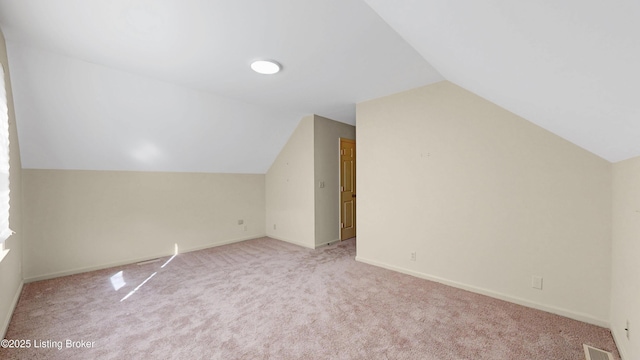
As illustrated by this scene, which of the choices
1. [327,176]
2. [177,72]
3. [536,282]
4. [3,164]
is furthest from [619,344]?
[3,164]

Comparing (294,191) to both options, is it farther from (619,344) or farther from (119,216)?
(619,344)

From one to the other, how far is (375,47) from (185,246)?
13.9 ft

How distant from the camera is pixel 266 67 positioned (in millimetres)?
2527

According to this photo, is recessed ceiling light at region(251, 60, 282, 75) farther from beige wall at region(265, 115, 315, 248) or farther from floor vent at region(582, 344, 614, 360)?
floor vent at region(582, 344, 614, 360)

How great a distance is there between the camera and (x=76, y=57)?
7.96 feet

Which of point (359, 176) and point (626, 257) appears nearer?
point (626, 257)

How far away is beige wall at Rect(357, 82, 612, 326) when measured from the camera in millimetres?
2217

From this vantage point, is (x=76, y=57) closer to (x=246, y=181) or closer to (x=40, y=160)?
(x=40, y=160)

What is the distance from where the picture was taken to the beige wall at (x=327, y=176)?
461 cm

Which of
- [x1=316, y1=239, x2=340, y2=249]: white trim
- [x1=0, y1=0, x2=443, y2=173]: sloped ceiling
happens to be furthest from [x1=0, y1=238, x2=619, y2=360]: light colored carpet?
[x1=0, y1=0, x2=443, y2=173]: sloped ceiling

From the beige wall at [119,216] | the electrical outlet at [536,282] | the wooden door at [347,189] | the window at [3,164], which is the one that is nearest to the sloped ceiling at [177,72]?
the beige wall at [119,216]

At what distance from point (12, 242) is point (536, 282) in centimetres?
516

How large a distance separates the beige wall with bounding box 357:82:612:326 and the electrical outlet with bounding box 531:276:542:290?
32 mm

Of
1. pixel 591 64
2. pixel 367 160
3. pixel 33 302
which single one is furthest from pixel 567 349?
pixel 33 302
